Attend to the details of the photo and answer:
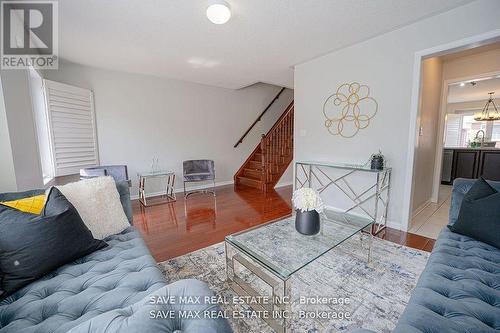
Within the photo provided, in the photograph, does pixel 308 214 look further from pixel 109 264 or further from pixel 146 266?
pixel 109 264

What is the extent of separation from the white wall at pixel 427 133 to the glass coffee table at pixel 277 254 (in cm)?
180

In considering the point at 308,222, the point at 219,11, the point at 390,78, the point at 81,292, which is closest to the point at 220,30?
the point at 219,11

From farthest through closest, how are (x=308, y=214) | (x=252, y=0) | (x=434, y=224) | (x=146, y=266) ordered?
(x=434, y=224) < (x=252, y=0) < (x=308, y=214) < (x=146, y=266)

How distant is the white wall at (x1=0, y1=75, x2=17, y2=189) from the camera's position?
1619mm

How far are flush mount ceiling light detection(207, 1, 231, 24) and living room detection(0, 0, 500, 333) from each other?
14 mm

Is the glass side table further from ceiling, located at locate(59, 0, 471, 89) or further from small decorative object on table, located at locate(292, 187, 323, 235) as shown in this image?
small decorative object on table, located at locate(292, 187, 323, 235)

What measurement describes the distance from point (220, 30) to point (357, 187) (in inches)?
105

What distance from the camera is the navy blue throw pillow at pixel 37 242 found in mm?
1017

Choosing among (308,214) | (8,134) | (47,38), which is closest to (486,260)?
(308,214)

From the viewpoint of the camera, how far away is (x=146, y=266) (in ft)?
3.82

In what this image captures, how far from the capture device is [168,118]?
4.41 meters

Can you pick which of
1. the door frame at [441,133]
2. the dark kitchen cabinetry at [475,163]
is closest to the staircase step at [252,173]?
the door frame at [441,133]

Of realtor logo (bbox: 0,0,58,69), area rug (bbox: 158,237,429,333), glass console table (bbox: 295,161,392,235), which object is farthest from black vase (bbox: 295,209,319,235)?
realtor logo (bbox: 0,0,58,69)

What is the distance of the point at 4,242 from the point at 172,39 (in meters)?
2.51
